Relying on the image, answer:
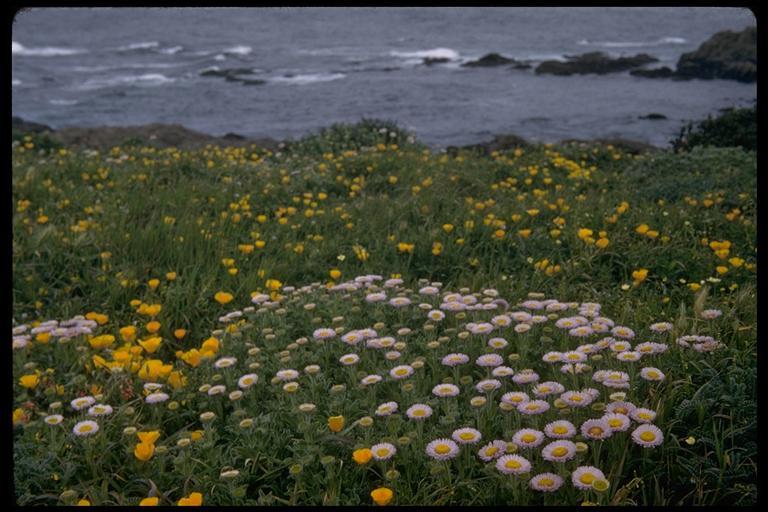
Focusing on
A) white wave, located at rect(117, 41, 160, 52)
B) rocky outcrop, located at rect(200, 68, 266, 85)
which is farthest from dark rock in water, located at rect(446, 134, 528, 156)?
white wave, located at rect(117, 41, 160, 52)

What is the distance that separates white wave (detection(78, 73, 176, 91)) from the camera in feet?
95.9

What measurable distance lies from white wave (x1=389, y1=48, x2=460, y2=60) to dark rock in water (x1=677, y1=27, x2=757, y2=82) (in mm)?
11390

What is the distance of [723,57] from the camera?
2527 centimetres

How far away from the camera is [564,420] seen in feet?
7.97

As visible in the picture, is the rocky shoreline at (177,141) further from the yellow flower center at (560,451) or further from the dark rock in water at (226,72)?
the dark rock in water at (226,72)

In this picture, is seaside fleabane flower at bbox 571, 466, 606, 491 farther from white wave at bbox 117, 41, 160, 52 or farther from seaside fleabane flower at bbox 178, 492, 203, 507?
white wave at bbox 117, 41, 160, 52

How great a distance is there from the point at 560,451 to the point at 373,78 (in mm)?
27145

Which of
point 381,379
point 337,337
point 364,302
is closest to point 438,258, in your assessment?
point 364,302

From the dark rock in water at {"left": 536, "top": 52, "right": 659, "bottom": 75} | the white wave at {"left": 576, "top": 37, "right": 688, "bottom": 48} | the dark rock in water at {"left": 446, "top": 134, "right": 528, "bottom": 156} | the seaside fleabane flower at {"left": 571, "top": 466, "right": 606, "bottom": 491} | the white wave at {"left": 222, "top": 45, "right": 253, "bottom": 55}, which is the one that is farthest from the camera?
the white wave at {"left": 222, "top": 45, "right": 253, "bottom": 55}

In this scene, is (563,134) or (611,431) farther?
(563,134)

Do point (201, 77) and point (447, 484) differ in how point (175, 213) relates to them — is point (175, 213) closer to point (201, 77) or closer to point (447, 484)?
point (447, 484)

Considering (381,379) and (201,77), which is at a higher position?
(201,77)

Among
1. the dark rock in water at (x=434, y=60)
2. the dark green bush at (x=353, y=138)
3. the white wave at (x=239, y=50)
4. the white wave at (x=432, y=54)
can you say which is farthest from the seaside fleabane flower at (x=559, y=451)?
the white wave at (x=239, y=50)

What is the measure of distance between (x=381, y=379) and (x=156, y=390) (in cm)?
112
